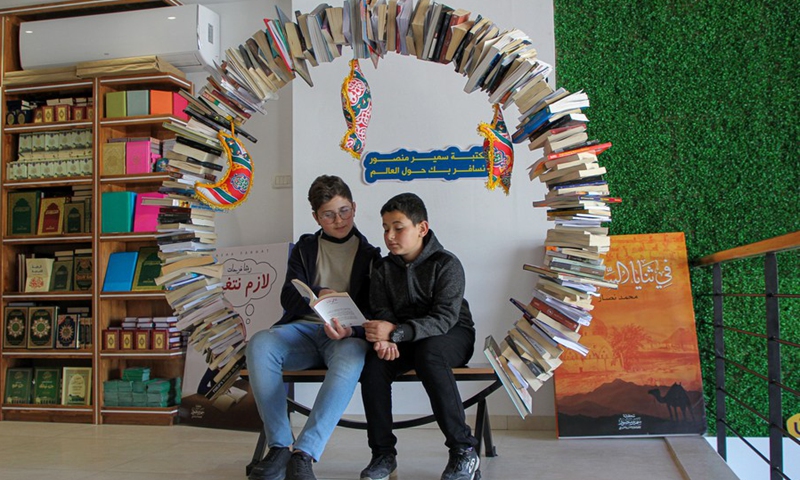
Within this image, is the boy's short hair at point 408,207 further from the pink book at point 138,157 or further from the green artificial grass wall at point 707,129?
the pink book at point 138,157

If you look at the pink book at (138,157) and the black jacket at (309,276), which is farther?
the pink book at (138,157)

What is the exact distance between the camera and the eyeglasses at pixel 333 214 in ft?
9.43

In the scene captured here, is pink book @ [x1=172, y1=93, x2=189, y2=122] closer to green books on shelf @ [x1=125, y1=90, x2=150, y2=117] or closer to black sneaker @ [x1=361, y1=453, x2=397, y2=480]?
green books on shelf @ [x1=125, y1=90, x2=150, y2=117]

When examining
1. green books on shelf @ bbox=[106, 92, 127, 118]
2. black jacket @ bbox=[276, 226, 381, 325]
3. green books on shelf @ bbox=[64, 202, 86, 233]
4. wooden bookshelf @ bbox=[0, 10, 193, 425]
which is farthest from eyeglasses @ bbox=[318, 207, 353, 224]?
green books on shelf @ bbox=[64, 202, 86, 233]

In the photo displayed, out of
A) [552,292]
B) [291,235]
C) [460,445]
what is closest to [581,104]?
[552,292]

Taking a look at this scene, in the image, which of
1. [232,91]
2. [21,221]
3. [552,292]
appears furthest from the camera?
[21,221]

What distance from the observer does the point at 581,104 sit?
2703 mm

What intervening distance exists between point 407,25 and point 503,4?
1.21 m

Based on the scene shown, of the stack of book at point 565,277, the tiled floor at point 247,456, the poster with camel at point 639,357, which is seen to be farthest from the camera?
the poster with camel at point 639,357

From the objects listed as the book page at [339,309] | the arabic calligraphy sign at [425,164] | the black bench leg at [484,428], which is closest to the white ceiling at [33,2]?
the arabic calligraphy sign at [425,164]

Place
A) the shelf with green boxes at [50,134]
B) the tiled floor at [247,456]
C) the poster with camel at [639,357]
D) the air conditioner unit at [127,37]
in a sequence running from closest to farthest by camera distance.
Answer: the tiled floor at [247,456]
the poster with camel at [639,357]
the air conditioner unit at [127,37]
the shelf with green boxes at [50,134]

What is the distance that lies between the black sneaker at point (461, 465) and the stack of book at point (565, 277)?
269mm

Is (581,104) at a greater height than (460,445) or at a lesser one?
greater

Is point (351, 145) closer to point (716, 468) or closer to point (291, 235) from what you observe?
point (291, 235)
